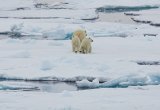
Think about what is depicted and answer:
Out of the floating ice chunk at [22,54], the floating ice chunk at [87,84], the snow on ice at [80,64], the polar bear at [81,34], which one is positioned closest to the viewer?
the snow on ice at [80,64]

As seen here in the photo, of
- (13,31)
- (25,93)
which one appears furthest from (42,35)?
(25,93)

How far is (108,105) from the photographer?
4.73m

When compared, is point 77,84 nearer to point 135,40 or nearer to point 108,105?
point 108,105

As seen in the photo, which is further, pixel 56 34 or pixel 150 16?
pixel 150 16

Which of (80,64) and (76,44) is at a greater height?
(76,44)

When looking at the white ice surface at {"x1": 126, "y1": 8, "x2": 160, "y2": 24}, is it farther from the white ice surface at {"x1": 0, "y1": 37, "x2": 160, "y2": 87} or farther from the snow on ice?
the white ice surface at {"x1": 0, "y1": 37, "x2": 160, "y2": 87}

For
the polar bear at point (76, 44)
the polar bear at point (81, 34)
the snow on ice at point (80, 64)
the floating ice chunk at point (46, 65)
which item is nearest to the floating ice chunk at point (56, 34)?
the snow on ice at point (80, 64)

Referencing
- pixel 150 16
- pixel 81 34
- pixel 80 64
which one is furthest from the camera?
pixel 150 16

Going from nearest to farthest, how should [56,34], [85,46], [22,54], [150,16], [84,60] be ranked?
[84,60] → [22,54] → [85,46] → [56,34] → [150,16]

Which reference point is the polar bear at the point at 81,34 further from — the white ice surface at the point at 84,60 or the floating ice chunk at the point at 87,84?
the floating ice chunk at the point at 87,84

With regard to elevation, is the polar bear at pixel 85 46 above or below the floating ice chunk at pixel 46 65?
above

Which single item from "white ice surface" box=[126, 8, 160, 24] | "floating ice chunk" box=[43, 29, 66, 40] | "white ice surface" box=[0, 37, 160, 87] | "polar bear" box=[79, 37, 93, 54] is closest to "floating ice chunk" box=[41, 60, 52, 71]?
"white ice surface" box=[0, 37, 160, 87]

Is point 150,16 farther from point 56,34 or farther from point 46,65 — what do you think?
point 46,65

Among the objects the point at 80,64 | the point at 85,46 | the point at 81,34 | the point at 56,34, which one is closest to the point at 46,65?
the point at 80,64
